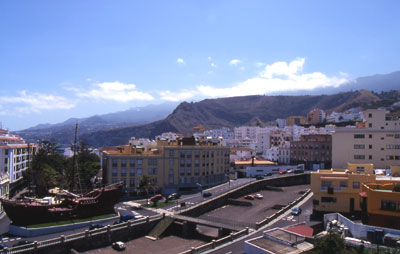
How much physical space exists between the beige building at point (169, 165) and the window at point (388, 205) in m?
36.1

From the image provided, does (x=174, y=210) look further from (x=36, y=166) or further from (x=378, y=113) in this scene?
(x=378, y=113)

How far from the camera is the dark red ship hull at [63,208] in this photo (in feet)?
133

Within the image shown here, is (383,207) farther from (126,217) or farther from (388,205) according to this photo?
(126,217)

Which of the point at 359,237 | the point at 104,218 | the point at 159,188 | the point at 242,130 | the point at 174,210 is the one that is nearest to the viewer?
the point at 359,237

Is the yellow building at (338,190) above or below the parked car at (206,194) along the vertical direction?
above

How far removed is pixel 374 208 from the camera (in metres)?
32.8

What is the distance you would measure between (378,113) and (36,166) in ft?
209

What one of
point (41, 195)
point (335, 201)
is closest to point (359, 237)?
point (335, 201)

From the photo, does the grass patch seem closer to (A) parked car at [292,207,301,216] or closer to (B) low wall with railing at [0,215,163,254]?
(B) low wall with railing at [0,215,163,254]

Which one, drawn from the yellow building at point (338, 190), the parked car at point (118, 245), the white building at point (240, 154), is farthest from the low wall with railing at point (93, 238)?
the white building at point (240, 154)

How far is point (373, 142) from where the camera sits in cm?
6406

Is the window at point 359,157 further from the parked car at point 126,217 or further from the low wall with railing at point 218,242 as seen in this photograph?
the parked car at point 126,217

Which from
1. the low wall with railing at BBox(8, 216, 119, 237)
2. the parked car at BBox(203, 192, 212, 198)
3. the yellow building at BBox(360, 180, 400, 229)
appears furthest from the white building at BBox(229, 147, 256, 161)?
the yellow building at BBox(360, 180, 400, 229)

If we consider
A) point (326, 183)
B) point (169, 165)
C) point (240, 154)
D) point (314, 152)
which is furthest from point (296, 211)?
point (240, 154)
